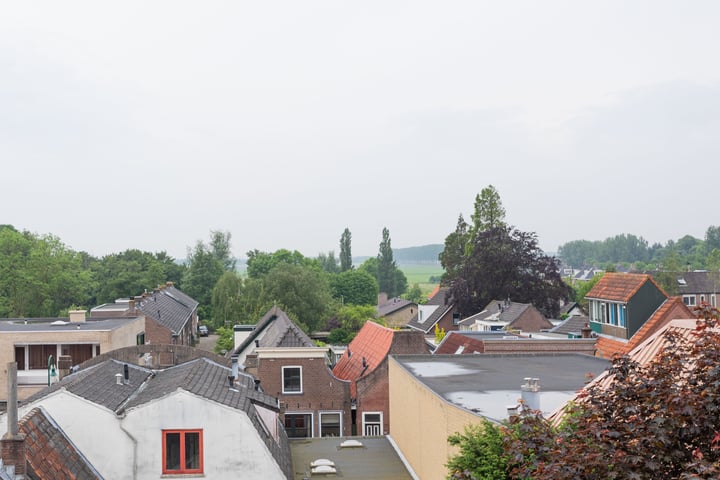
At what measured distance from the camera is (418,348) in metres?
38.6

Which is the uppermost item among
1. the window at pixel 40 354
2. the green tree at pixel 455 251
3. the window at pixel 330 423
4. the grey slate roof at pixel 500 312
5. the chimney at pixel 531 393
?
the green tree at pixel 455 251

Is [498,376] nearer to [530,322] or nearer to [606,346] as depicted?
[606,346]

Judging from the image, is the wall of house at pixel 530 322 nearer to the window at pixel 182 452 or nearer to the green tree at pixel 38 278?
the window at pixel 182 452

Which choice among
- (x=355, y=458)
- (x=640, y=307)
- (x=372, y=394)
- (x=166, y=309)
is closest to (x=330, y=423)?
(x=372, y=394)

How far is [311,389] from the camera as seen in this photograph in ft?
122

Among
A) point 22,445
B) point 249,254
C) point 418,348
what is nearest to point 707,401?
point 22,445

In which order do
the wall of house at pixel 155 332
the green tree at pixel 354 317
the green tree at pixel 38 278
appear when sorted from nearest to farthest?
the wall of house at pixel 155 332, the green tree at pixel 354 317, the green tree at pixel 38 278

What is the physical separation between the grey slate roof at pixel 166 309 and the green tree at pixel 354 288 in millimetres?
39010

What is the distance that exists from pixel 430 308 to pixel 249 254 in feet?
191

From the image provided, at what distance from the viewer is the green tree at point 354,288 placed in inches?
4860

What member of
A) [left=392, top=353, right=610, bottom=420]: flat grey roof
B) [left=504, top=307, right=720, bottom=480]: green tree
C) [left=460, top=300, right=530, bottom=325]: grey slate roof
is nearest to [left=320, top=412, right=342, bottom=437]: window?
[left=392, top=353, right=610, bottom=420]: flat grey roof

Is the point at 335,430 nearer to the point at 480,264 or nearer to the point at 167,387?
the point at 167,387

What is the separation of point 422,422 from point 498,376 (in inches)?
173

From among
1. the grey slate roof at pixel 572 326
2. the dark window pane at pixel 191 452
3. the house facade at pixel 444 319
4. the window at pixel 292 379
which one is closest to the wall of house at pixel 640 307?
the grey slate roof at pixel 572 326
